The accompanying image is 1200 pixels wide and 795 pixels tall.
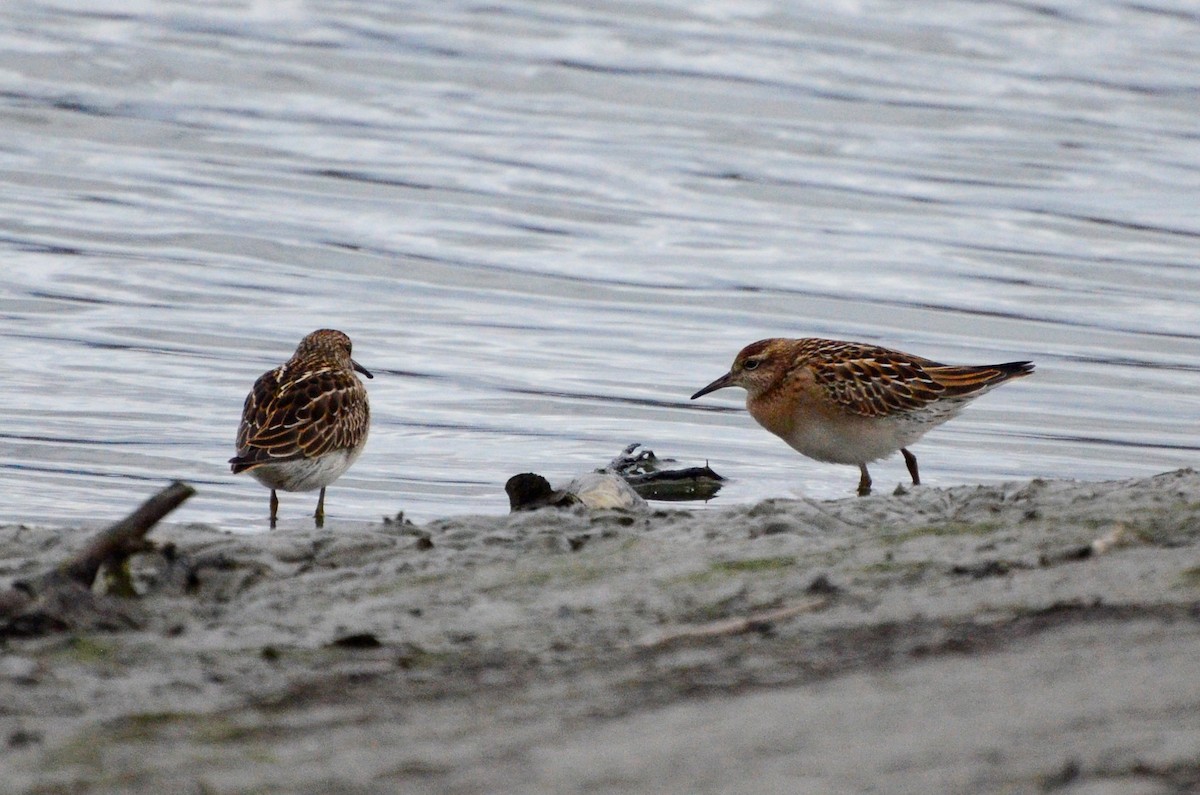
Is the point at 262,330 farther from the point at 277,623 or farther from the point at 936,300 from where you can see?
the point at 277,623

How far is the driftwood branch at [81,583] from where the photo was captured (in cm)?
477

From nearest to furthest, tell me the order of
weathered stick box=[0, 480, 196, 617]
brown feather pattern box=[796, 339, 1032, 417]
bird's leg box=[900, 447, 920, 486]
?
weathered stick box=[0, 480, 196, 617]
brown feather pattern box=[796, 339, 1032, 417]
bird's leg box=[900, 447, 920, 486]

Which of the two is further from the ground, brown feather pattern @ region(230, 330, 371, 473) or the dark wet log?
brown feather pattern @ region(230, 330, 371, 473)

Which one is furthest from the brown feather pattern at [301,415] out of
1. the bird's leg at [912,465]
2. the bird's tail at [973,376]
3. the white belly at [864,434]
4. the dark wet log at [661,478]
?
the bird's tail at [973,376]

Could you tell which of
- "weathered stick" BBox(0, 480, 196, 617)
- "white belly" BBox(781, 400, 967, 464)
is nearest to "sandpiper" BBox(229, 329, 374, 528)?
"white belly" BBox(781, 400, 967, 464)

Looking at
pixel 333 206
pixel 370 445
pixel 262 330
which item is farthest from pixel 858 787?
pixel 333 206

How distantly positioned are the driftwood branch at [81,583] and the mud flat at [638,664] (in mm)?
51

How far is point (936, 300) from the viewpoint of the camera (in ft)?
47.4

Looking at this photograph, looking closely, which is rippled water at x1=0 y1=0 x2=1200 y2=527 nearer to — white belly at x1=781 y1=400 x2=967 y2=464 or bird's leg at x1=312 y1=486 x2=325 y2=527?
bird's leg at x1=312 y1=486 x2=325 y2=527

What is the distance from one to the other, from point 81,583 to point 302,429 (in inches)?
146

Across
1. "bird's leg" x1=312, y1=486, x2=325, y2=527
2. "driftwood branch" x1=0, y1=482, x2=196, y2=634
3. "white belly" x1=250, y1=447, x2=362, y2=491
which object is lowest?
"bird's leg" x1=312, y1=486, x2=325, y2=527

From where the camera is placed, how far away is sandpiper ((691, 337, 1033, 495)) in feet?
31.6

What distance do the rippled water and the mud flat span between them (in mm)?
3713

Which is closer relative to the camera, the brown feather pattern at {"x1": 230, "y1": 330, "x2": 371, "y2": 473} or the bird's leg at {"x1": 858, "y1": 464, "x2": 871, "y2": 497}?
the brown feather pattern at {"x1": 230, "y1": 330, "x2": 371, "y2": 473}
